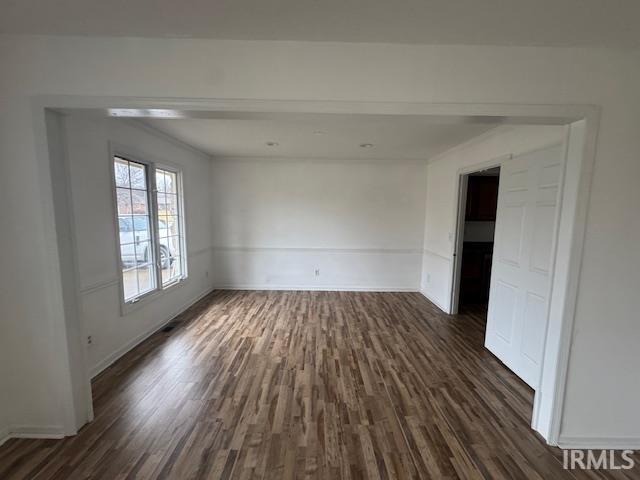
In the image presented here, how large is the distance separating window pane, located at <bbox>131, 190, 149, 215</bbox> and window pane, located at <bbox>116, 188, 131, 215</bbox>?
0.21 feet

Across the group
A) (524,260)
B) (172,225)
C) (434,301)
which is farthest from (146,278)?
(434,301)

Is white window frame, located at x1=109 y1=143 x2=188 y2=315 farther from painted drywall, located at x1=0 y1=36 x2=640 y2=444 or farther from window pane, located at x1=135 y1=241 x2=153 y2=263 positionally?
painted drywall, located at x1=0 y1=36 x2=640 y2=444

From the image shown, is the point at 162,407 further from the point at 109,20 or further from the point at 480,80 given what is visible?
the point at 480,80

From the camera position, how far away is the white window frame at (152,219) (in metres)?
2.65

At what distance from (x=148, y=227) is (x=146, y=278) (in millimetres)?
629

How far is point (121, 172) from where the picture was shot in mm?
2818

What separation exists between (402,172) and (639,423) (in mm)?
3992

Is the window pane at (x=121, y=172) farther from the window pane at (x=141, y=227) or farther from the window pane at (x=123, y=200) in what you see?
the window pane at (x=141, y=227)

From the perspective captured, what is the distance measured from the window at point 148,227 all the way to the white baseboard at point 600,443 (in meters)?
3.95

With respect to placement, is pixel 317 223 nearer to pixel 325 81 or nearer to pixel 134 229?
pixel 134 229

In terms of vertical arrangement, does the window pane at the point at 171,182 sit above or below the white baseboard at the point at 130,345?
above

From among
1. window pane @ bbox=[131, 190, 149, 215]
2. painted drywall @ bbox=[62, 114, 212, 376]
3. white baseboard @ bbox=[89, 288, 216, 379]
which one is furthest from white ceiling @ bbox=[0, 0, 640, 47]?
white baseboard @ bbox=[89, 288, 216, 379]

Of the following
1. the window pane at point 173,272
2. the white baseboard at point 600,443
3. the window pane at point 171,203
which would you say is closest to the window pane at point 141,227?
the window pane at point 171,203

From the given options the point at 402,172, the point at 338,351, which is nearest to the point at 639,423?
the point at 338,351
